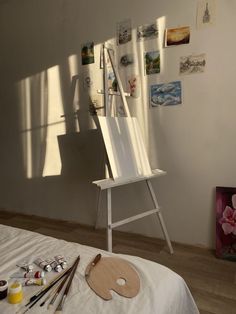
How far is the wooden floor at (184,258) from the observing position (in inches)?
65.6

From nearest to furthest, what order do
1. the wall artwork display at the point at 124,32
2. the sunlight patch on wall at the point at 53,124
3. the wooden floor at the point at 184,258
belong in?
1. the wooden floor at the point at 184,258
2. the wall artwork display at the point at 124,32
3. the sunlight patch on wall at the point at 53,124

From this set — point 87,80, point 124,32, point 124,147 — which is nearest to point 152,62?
point 124,32

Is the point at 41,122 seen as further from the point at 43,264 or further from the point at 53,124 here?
the point at 43,264

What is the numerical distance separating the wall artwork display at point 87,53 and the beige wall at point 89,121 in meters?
0.06

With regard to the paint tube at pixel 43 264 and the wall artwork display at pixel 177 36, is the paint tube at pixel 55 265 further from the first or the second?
the wall artwork display at pixel 177 36

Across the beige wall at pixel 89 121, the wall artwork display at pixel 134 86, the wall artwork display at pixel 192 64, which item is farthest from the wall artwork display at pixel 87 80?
the wall artwork display at pixel 192 64

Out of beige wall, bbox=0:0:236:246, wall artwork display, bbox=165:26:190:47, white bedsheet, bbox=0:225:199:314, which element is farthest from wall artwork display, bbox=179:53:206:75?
white bedsheet, bbox=0:225:199:314

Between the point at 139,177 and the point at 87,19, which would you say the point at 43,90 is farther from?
the point at 139,177

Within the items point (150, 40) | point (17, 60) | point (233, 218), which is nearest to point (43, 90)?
point (17, 60)

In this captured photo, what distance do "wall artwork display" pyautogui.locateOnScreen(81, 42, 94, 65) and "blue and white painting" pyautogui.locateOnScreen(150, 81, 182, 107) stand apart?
756 mm

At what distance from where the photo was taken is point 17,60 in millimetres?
3314

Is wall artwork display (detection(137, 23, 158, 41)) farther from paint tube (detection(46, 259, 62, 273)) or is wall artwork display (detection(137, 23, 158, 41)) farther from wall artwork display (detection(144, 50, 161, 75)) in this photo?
paint tube (detection(46, 259, 62, 273))

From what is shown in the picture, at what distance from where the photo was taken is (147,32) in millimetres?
2418

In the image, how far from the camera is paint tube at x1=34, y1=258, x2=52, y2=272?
0.98 meters
